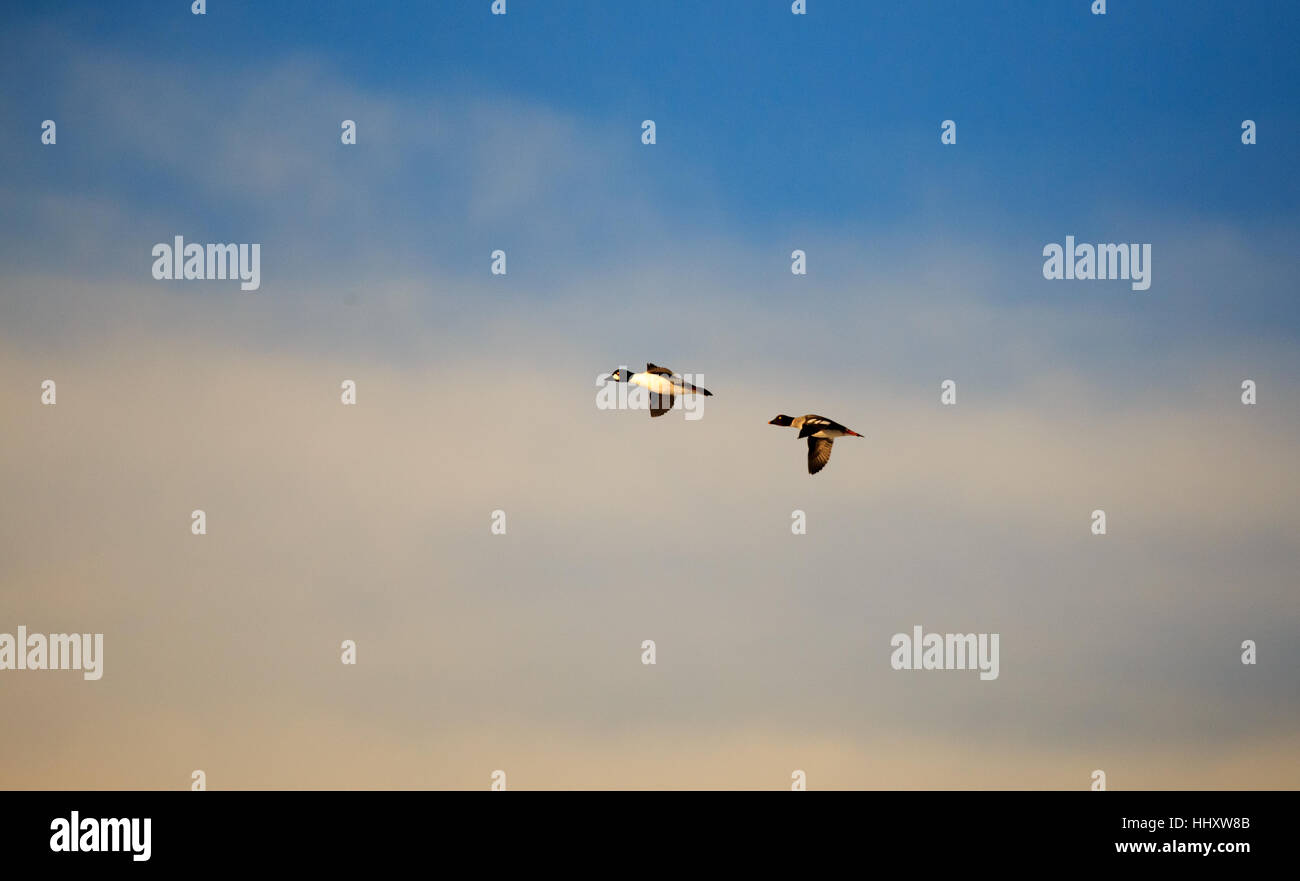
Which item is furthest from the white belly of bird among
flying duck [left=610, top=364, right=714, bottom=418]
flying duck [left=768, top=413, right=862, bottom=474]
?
flying duck [left=768, top=413, right=862, bottom=474]

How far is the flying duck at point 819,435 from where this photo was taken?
75.6 metres

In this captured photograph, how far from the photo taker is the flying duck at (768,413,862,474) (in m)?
75.6

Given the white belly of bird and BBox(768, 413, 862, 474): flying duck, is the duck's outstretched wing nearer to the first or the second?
BBox(768, 413, 862, 474): flying duck

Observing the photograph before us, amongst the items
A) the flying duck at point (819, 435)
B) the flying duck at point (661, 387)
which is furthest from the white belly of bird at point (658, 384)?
the flying duck at point (819, 435)

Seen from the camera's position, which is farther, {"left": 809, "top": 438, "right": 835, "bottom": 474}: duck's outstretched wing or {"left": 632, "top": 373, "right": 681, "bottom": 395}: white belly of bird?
{"left": 809, "top": 438, "right": 835, "bottom": 474}: duck's outstretched wing

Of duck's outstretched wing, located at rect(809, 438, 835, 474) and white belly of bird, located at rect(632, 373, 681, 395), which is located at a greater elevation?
white belly of bird, located at rect(632, 373, 681, 395)

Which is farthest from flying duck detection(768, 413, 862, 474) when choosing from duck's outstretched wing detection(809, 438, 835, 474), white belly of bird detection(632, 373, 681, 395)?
white belly of bird detection(632, 373, 681, 395)

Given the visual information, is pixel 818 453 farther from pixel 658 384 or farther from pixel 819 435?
pixel 658 384

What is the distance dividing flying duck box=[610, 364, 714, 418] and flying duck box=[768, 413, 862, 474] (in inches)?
278
